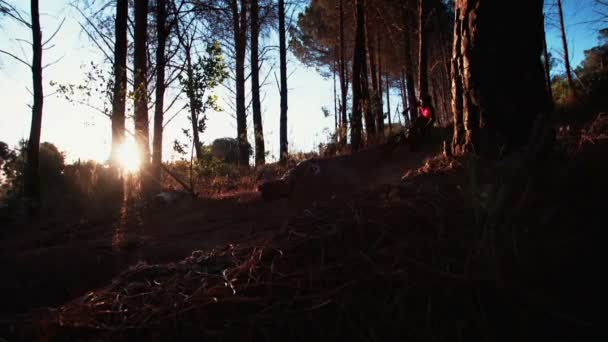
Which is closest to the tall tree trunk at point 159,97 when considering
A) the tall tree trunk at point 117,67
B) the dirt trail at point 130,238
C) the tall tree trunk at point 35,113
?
the tall tree trunk at point 117,67

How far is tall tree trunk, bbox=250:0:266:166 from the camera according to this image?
507 inches

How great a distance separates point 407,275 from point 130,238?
156 inches

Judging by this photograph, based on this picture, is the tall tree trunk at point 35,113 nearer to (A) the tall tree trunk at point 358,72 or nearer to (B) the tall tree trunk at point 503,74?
(A) the tall tree trunk at point 358,72

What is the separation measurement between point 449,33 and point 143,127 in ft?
56.5

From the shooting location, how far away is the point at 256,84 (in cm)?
1352

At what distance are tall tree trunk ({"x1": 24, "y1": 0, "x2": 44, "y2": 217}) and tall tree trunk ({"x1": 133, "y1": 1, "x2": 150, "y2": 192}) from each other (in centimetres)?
221

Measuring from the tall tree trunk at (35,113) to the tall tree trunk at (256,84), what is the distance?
20.4 feet

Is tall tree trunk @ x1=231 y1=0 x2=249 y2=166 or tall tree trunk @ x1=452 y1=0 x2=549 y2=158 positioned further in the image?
tall tree trunk @ x1=231 y1=0 x2=249 y2=166

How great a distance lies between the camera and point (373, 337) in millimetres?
1256

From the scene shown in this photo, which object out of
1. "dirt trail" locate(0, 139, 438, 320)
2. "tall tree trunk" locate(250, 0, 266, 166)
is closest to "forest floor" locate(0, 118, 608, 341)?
"dirt trail" locate(0, 139, 438, 320)

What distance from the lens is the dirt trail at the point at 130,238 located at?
3258 millimetres

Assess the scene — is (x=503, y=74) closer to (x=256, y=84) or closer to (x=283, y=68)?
(x=283, y=68)

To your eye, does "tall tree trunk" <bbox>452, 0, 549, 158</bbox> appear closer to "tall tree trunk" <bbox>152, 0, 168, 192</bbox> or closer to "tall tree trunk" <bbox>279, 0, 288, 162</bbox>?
"tall tree trunk" <bbox>152, 0, 168, 192</bbox>

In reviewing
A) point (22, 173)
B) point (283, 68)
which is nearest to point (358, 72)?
point (283, 68)
